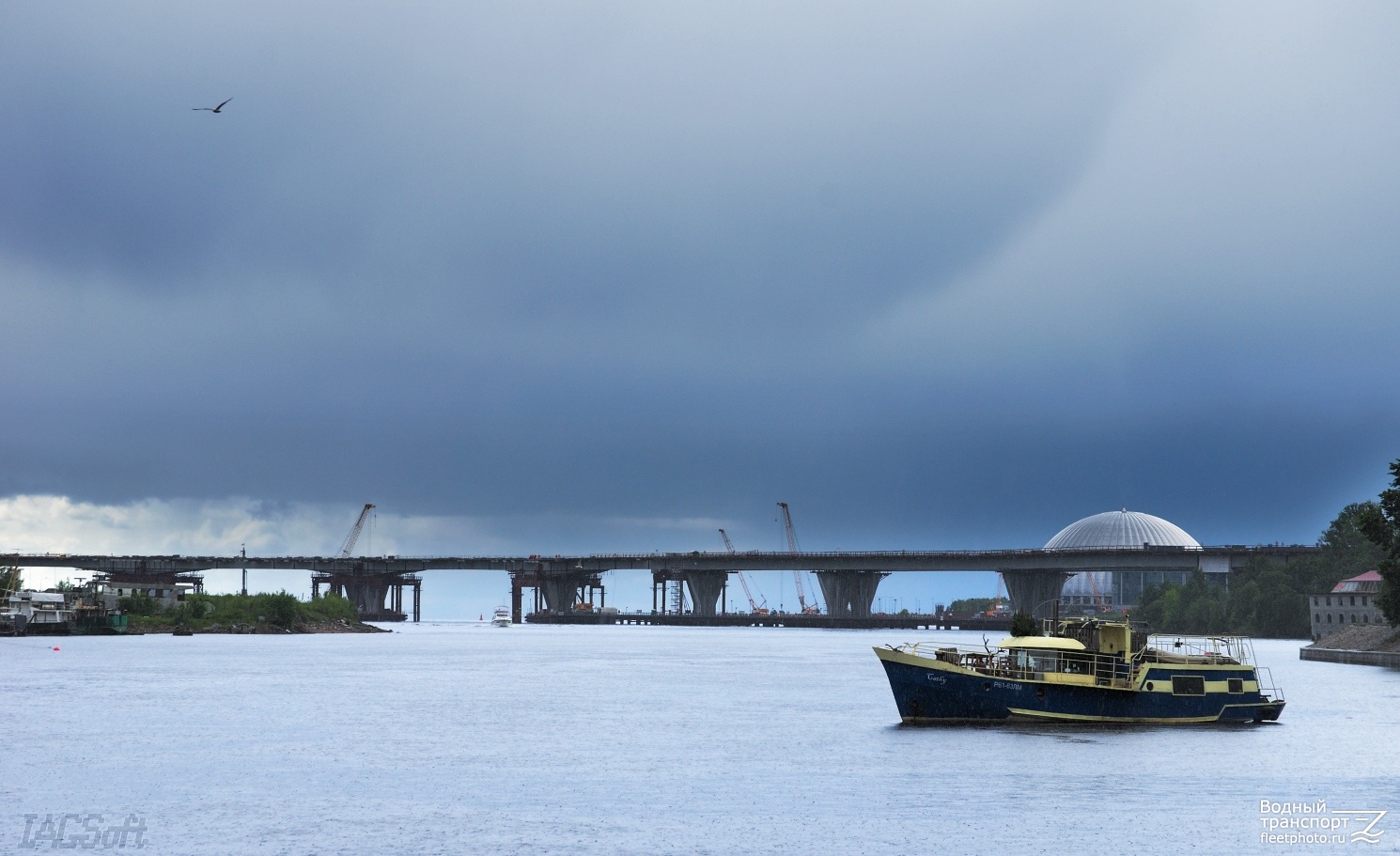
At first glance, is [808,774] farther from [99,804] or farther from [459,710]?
[459,710]

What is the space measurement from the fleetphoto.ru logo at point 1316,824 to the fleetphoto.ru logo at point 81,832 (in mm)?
37176

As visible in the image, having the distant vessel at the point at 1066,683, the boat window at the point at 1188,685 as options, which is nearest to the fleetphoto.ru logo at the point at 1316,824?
the distant vessel at the point at 1066,683

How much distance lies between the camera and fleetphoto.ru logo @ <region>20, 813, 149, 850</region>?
42188 mm

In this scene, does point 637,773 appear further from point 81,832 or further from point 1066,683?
point 1066,683

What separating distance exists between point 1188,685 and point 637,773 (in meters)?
39.9

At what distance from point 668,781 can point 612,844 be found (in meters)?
14.5

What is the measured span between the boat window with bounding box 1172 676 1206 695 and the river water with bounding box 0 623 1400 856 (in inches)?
94.6

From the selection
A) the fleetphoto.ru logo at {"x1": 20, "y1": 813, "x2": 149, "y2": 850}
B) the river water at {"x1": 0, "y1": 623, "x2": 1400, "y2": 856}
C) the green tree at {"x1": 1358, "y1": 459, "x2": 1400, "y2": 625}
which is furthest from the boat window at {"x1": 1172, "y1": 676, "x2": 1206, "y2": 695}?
the green tree at {"x1": 1358, "y1": 459, "x2": 1400, "y2": 625}

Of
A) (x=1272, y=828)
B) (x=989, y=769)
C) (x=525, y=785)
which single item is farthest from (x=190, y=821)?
(x=1272, y=828)

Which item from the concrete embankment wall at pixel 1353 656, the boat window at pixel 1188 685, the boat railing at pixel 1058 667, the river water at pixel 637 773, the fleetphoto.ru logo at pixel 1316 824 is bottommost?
the concrete embankment wall at pixel 1353 656

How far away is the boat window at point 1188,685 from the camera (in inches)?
3250

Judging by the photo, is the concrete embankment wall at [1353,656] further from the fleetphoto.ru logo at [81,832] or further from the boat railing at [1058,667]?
the fleetphoto.ru logo at [81,832]

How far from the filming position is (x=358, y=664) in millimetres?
151500

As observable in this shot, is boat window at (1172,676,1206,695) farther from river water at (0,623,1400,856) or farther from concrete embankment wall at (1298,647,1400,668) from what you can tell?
concrete embankment wall at (1298,647,1400,668)
